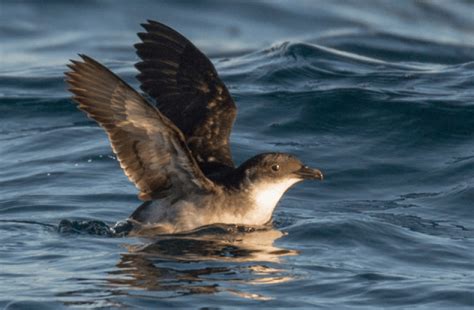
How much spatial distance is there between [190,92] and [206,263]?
7.75 feet

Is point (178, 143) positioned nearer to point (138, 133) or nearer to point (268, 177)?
point (138, 133)

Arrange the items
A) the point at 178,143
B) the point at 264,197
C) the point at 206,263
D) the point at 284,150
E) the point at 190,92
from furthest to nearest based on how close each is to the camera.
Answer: the point at 284,150 → the point at 190,92 → the point at 264,197 → the point at 178,143 → the point at 206,263

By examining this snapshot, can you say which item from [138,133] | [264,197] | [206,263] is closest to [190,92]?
[264,197]

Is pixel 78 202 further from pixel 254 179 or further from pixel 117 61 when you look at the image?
pixel 117 61

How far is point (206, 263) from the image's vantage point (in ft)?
31.0

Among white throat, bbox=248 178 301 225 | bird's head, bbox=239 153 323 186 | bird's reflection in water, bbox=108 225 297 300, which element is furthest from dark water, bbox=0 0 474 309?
bird's head, bbox=239 153 323 186

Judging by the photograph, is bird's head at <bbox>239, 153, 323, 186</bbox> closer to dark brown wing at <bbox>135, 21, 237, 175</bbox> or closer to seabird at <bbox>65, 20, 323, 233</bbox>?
seabird at <bbox>65, 20, 323, 233</bbox>

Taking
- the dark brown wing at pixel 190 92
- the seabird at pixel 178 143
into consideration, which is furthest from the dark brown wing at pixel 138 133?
the dark brown wing at pixel 190 92

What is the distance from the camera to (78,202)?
38.6 ft

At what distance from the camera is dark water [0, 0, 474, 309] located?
8.99 m

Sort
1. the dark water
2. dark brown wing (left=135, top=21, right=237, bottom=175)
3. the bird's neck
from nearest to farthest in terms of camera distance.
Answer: the dark water, the bird's neck, dark brown wing (left=135, top=21, right=237, bottom=175)

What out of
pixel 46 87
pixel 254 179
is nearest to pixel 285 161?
pixel 254 179

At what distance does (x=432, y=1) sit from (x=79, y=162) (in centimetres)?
1178

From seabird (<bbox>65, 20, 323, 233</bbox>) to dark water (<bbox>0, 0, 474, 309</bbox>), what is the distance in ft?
0.73
